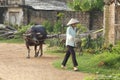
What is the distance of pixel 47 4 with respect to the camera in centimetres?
4025

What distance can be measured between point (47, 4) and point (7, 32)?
9228 millimetres

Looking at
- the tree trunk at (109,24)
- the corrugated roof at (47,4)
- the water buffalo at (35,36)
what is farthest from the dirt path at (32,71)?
the corrugated roof at (47,4)

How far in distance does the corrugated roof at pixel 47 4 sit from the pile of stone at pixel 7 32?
539 cm

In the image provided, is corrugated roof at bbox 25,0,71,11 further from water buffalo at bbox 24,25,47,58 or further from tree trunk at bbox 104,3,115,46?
water buffalo at bbox 24,25,47,58

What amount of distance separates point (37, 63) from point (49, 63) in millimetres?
447

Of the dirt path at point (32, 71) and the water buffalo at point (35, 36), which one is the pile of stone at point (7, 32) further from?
the dirt path at point (32, 71)

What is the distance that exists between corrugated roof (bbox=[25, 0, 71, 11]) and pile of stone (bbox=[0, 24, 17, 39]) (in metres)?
5.39

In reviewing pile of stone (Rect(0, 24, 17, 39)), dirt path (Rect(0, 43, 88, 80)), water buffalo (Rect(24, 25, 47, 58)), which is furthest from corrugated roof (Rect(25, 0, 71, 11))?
dirt path (Rect(0, 43, 88, 80))

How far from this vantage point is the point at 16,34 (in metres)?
30.9

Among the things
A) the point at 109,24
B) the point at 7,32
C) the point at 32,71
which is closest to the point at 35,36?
the point at 109,24

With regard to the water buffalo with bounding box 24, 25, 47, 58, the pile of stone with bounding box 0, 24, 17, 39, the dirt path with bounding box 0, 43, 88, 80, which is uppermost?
the water buffalo with bounding box 24, 25, 47, 58

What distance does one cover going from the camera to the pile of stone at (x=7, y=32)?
31.2 m

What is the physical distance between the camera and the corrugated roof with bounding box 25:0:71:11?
3850 centimetres

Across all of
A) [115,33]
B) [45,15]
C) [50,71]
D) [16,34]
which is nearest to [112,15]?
[115,33]
